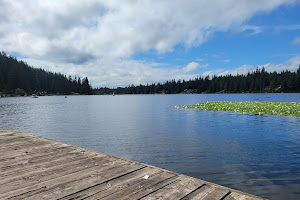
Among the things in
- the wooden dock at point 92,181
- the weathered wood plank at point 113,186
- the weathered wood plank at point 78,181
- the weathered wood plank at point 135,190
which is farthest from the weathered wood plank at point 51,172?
the weathered wood plank at point 135,190

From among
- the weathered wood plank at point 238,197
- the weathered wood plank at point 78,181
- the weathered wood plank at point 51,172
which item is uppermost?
the weathered wood plank at point 238,197

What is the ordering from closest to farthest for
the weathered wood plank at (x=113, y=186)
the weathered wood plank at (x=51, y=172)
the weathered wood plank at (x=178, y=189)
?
1. the weathered wood plank at (x=178, y=189)
2. the weathered wood plank at (x=113, y=186)
3. the weathered wood plank at (x=51, y=172)

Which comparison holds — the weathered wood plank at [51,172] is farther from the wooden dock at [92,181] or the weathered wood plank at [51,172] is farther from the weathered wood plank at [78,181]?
the weathered wood plank at [78,181]

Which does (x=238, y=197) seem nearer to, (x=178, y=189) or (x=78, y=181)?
(x=178, y=189)

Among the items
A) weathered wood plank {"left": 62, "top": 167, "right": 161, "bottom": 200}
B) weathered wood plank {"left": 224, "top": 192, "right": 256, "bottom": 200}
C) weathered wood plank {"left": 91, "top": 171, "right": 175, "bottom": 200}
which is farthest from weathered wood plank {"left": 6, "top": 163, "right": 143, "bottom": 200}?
weathered wood plank {"left": 224, "top": 192, "right": 256, "bottom": 200}

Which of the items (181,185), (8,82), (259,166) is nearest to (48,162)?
(181,185)

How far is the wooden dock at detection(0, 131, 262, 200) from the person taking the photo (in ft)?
15.4

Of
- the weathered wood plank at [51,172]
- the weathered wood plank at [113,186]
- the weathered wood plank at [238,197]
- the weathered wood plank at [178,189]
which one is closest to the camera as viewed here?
the weathered wood plank at [238,197]

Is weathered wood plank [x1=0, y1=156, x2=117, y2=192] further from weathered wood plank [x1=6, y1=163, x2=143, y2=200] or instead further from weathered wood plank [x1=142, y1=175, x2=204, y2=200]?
weathered wood plank [x1=142, y1=175, x2=204, y2=200]

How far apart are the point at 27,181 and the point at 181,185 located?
13.6 ft

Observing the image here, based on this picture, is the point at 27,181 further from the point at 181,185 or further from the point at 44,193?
the point at 181,185

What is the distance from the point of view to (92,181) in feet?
18.0

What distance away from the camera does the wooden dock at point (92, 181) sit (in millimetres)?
4707

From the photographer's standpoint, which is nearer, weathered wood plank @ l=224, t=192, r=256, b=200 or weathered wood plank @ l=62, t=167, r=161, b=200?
weathered wood plank @ l=224, t=192, r=256, b=200
